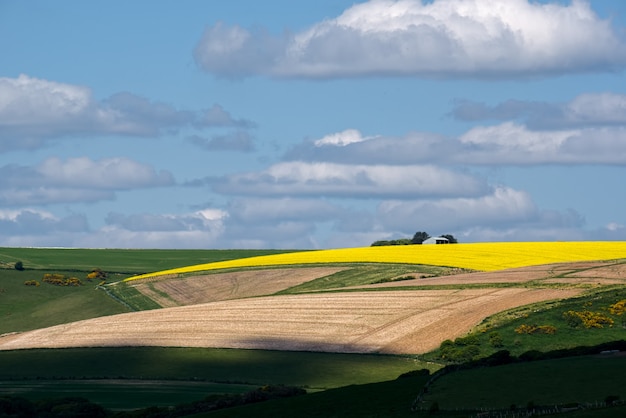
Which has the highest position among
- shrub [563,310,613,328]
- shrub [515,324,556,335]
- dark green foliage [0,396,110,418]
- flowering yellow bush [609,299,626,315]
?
flowering yellow bush [609,299,626,315]

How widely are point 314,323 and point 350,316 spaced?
12.7 feet

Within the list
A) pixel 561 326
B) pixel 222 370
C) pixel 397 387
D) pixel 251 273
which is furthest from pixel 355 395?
pixel 251 273

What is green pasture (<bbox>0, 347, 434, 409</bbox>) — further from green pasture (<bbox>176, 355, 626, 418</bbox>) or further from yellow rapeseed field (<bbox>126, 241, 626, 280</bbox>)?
yellow rapeseed field (<bbox>126, 241, 626, 280</bbox>)

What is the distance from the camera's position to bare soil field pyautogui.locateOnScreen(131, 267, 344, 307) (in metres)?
143

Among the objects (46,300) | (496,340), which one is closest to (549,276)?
(496,340)

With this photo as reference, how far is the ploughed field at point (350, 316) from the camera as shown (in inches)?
4139

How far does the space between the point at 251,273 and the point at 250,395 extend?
76.6m

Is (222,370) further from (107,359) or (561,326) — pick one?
(561,326)

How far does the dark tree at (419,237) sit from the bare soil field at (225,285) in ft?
142

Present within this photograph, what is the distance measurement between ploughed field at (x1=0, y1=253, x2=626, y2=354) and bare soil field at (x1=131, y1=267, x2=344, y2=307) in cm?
282

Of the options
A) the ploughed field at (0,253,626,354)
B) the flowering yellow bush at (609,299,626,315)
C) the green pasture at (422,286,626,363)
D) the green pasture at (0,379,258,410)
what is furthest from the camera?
the ploughed field at (0,253,626,354)

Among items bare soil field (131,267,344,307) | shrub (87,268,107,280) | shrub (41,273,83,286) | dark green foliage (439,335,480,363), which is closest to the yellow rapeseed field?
bare soil field (131,267,344,307)

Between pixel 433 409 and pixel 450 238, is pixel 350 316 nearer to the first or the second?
pixel 433 409

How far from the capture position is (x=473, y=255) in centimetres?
15225
